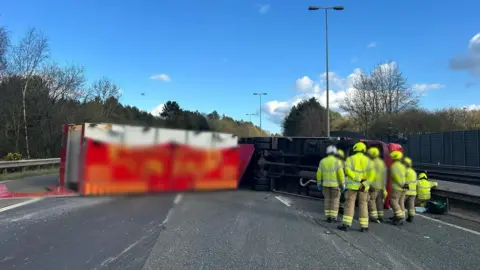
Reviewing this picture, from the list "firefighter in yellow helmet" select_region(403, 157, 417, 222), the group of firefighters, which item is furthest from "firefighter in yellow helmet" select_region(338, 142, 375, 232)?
"firefighter in yellow helmet" select_region(403, 157, 417, 222)

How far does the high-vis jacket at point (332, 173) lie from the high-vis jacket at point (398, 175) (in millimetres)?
1218

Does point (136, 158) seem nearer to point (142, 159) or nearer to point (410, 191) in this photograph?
point (142, 159)

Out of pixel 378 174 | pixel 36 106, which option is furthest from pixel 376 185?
pixel 36 106

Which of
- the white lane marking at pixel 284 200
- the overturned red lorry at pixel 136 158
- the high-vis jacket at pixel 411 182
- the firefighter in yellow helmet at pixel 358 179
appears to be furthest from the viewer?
the white lane marking at pixel 284 200

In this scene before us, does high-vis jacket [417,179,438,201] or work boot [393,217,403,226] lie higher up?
high-vis jacket [417,179,438,201]

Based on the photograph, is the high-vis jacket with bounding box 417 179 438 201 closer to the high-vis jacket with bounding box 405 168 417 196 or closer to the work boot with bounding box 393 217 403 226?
the high-vis jacket with bounding box 405 168 417 196

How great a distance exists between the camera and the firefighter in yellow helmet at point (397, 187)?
847 cm

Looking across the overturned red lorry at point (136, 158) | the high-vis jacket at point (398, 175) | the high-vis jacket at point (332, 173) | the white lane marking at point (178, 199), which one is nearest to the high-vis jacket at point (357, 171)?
the high-vis jacket at point (332, 173)

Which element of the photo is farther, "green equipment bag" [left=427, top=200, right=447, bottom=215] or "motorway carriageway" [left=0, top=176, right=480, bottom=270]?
"green equipment bag" [left=427, top=200, right=447, bottom=215]

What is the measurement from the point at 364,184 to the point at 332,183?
78cm

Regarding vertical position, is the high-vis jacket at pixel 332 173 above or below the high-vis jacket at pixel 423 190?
above

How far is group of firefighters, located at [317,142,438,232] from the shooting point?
804 cm

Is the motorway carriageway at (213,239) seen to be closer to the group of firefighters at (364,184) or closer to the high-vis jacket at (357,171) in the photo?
the group of firefighters at (364,184)

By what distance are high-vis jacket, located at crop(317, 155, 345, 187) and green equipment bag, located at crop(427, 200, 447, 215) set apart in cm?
297
